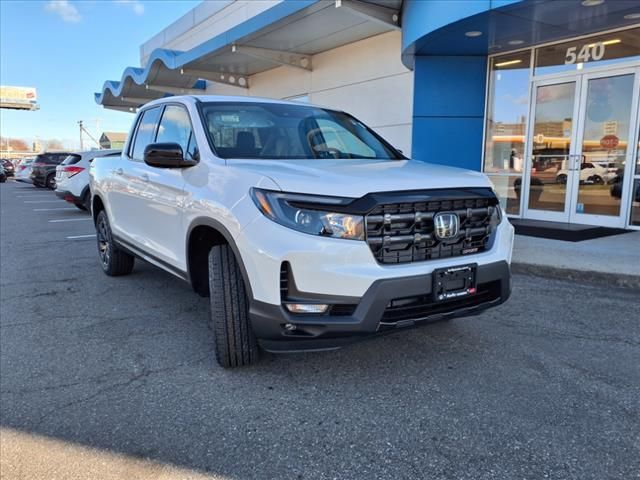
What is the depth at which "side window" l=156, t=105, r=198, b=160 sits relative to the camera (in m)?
3.84

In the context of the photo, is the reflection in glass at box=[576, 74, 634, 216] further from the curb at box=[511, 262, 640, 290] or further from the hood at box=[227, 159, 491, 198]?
the hood at box=[227, 159, 491, 198]

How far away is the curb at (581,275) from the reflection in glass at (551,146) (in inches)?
153

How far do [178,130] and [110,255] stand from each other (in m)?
2.37

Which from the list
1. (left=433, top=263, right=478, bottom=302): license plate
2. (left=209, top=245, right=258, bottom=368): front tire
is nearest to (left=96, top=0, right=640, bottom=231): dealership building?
(left=433, top=263, right=478, bottom=302): license plate

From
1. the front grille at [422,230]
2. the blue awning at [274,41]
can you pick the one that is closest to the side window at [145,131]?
the front grille at [422,230]

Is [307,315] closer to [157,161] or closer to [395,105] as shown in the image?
[157,161]

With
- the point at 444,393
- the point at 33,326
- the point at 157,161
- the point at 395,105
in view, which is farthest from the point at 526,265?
the point at 395,105

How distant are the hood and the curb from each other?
9.50 feet

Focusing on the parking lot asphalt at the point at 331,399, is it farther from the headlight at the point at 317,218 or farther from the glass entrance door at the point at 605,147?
the glass entrance door at the point at 605,147

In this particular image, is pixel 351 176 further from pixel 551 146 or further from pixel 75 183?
pixel 75 183

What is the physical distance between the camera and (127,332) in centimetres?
417

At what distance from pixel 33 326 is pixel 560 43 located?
30.1 ft

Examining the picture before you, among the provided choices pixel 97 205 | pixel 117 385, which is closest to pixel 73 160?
pixel 97 205

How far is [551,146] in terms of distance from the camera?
9.22 m
